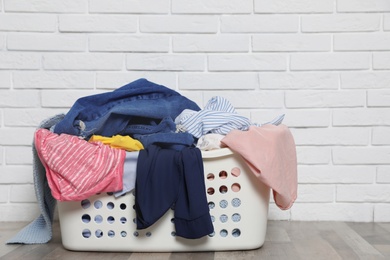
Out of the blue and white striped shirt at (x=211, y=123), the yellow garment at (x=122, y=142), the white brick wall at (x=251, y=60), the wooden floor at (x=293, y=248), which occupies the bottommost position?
the wooden floor at (x=293, y=248)

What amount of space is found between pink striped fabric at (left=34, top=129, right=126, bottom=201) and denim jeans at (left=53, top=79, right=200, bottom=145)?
109mm

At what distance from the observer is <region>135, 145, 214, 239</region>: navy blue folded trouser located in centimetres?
157

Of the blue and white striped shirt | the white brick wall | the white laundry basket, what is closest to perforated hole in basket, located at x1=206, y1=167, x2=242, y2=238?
the white laundry basket

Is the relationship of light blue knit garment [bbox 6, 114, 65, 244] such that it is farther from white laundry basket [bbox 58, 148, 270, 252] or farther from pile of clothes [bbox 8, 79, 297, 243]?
white laundry basket [bbox 58, 148, 270, 252]

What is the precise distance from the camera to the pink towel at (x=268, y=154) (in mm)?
1586

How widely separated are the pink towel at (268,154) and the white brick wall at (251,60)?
1.50ft

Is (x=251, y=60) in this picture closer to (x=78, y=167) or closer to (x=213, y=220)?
(x=213, y=220)

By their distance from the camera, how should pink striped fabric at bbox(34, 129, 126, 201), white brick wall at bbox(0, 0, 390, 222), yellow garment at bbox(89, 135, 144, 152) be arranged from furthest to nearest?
white brick wall at bbox(0, 0, 390, 222) → yellow garment at bbox(89, 135, 144, 152) → pink striped fabric at bbox(34, 129, 126, 201)

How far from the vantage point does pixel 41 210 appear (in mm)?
1760

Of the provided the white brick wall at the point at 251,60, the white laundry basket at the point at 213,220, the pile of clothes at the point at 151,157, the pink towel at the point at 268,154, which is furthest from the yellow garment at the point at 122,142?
the white brick wall at the point at 251,60

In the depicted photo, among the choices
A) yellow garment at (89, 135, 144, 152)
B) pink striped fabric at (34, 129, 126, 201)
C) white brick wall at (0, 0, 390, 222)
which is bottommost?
pink striped fabric at (34, 129, 126, 201)

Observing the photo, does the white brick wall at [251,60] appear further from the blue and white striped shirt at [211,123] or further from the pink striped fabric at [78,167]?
the pink striped fabric at [78,167]

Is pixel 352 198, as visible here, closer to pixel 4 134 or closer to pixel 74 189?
pixel 74 189

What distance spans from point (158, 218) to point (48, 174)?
36 centimetres
